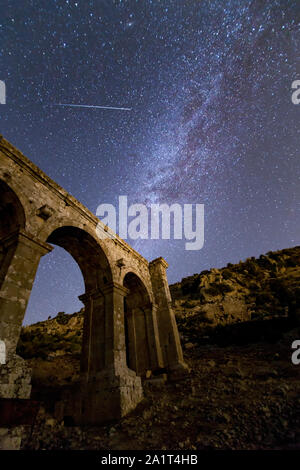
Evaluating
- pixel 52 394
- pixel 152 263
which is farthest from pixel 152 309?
pixel 52 394

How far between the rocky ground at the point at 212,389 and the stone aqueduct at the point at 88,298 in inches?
31.7

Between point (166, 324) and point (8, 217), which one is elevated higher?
point (8, 217)

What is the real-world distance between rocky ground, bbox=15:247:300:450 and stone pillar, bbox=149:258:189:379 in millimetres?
721

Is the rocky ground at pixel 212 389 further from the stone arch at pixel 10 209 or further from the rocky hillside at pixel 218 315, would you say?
the stone arch at pixel 10 209

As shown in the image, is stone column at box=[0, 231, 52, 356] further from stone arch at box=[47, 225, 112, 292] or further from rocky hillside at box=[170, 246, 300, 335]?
rocky hillside at box=[170, 246, 300, 335]

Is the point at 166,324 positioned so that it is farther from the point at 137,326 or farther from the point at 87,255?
the point at 87,255

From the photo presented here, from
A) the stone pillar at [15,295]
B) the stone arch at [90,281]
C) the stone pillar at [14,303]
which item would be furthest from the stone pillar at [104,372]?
the stone pillar at [15,295]

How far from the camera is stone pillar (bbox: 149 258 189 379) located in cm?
816

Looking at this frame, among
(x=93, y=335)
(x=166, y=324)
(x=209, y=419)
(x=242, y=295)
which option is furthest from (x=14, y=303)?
(x=242, y=295)

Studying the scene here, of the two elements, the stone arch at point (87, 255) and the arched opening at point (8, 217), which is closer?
the arched opening at point (8, 217)

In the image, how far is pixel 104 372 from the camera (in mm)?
5980

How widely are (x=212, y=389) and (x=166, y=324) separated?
12.7 ft

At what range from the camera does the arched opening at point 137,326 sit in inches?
348

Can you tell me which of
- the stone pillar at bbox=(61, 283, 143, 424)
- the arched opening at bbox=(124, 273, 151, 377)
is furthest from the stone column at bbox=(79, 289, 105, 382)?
the arched opening at bbox=(124, 273, 151, 377)
